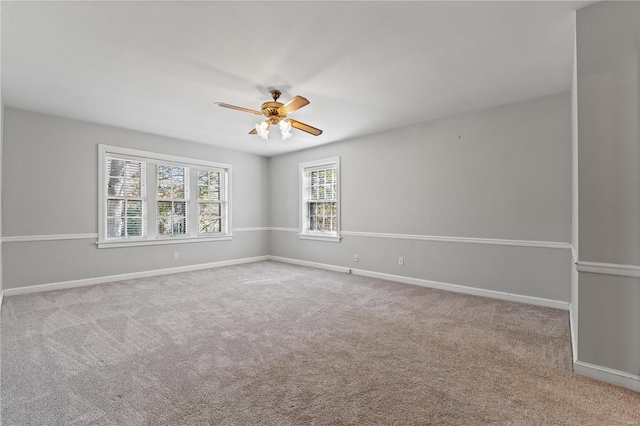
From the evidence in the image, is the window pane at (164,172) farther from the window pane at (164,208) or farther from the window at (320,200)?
the window at (320,200)

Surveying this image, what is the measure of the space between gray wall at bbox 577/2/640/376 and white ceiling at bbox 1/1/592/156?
0.34 m

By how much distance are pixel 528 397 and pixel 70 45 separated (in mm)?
4365

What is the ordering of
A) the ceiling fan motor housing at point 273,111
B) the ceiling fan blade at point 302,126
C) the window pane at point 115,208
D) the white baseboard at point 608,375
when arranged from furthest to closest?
the window pane at point 115,208 < the ceiling fan blade at point 302,126 < the ceiling fan motor housing at point 273,111 < the white baseboard at point 608,375

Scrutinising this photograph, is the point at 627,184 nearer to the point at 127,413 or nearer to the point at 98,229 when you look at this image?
the point at 127,413

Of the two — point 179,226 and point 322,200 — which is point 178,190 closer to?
point 179,226

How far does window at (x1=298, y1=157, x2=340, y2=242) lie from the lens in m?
5.85

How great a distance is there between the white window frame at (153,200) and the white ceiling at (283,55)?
3.10 ft

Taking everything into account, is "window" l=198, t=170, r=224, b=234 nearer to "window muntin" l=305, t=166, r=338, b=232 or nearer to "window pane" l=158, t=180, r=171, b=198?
"window pane" l=158, t=180, r=171, b=198

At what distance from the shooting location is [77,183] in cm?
448

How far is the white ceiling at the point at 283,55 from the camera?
2.08 m

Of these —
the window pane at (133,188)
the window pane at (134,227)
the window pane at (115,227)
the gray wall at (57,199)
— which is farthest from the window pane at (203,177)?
the window pane at (115,227)

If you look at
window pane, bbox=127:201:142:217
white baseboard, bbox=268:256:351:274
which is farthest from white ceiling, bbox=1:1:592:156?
white baseboard, bbox=268:256:351:274

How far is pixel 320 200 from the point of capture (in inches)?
244

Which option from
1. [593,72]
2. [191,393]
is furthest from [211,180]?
[593,72]
